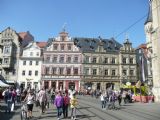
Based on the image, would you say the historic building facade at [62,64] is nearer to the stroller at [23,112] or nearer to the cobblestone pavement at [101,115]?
the cobblestone pavement at [101,115]

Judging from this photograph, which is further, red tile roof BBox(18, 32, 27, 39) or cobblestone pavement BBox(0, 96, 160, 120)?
red tile roof BBox(18, 32, 27, 39)

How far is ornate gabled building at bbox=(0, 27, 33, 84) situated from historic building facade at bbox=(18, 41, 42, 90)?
132 cm

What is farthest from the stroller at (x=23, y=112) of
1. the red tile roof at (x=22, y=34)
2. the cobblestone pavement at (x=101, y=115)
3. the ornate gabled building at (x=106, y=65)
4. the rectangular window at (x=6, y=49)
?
the red tile roof at (x=22, y=34)

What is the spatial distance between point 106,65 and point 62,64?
36.3 feet

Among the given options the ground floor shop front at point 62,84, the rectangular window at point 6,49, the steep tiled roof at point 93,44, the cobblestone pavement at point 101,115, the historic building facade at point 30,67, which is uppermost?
the steep tiled roof at point 93,44

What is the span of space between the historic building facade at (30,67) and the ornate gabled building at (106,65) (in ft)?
35.2

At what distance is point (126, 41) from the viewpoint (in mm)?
61562

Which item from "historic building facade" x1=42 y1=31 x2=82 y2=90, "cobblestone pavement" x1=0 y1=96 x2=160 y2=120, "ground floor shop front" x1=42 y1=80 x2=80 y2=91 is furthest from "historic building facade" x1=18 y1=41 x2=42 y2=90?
"cobblestone pavement" x1=0 y1=96 x2=160 y2=120

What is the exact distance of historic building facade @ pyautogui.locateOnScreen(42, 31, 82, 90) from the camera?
58375mm

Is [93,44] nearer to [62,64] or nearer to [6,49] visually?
[62,64]

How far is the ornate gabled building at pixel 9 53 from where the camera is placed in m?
58.8

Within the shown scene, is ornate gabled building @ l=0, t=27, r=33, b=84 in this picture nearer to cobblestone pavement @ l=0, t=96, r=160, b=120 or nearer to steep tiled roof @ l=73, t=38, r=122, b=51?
steep tiled roof @ l=73, t=38, r=122, b=51

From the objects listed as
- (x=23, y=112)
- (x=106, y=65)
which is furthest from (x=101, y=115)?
(x=106, y=65)

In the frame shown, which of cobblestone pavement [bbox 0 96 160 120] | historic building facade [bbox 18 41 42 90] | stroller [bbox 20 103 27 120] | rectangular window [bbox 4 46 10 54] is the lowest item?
cobblestone pavement [bbox 0 96 160 120]
